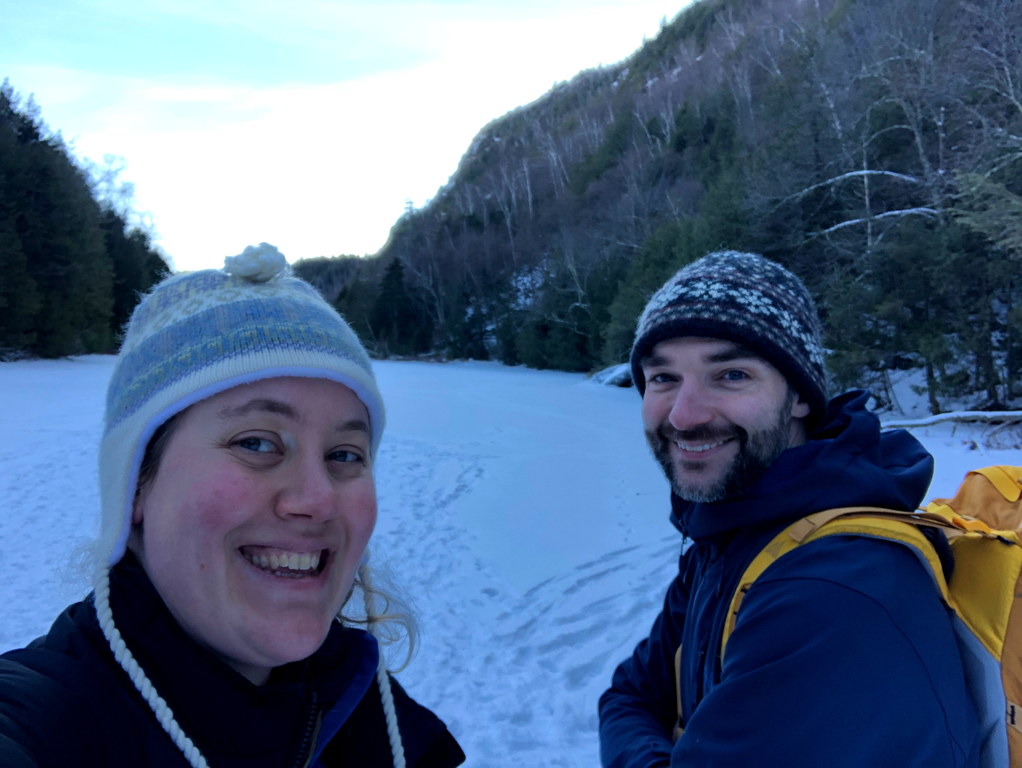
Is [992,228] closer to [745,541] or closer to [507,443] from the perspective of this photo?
[507,443]

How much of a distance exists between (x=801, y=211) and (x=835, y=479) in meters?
19.4

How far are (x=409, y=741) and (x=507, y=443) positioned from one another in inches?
474

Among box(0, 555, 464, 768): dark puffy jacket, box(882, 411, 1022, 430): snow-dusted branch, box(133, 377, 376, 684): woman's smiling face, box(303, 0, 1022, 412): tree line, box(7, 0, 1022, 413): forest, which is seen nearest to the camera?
box(0, 555, 464, 768): dark puffy jacket

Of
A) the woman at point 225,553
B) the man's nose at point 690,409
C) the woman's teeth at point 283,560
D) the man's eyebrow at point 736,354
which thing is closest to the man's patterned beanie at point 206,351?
the woman at point 225,553

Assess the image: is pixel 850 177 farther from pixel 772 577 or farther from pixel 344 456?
pixel 344 456

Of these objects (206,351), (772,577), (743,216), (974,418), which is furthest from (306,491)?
(743,216)

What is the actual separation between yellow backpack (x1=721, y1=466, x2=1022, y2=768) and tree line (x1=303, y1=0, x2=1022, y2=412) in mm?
11146

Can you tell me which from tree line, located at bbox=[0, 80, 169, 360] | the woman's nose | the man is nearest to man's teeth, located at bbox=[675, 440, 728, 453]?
the man

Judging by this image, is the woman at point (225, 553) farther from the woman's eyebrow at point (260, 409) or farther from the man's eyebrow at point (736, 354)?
the man's eyebrow at point (736, 354)

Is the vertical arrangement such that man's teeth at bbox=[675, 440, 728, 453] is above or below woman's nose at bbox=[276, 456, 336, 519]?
below

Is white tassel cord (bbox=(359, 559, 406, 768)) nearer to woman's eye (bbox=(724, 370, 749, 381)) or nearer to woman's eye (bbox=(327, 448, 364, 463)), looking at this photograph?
woman's eye (bbox=(327, 448, 364, 463))

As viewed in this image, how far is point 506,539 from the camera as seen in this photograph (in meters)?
7.60

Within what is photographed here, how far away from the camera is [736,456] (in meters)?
1.81

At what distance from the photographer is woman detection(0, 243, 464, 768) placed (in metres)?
1.01
